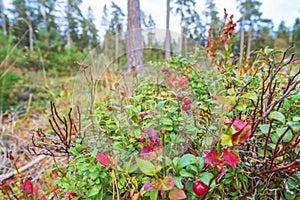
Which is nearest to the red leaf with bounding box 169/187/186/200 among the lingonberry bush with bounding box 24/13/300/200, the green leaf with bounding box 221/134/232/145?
the lingonberry bush with bounding box 24/13/300/200

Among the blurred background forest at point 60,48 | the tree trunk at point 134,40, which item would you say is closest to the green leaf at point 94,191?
the blurred background forest at point 60,48

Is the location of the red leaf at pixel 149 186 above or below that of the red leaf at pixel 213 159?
below

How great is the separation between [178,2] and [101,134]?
1.53 m

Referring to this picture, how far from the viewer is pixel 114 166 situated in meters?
0.46

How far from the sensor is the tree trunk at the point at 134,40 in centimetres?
165

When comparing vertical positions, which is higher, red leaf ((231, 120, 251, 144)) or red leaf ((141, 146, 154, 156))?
red leaf ((231, 120, 251, 144))

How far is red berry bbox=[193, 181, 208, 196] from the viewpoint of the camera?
386mm

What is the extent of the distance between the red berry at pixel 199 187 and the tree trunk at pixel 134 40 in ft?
4.11

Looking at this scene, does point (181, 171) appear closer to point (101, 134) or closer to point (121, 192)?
point (121, 192)

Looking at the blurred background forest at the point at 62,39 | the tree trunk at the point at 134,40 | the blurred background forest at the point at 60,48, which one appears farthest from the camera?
the blurred background forest at the point at 62,39

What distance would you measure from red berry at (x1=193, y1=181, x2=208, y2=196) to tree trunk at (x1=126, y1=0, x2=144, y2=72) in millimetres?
1251

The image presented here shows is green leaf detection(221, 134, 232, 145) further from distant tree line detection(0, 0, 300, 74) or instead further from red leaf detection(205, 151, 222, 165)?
distant tree line detection(0, 0, 300, 74)

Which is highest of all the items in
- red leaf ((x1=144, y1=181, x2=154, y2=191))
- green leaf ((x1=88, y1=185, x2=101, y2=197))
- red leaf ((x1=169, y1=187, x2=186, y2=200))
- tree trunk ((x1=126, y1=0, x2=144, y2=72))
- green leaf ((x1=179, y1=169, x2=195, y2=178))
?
tree trunk ((x1=126, y1=0, x2=144, y2=72))

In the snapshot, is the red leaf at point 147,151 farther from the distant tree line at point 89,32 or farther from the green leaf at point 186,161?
the distant tree line at point 89,32
